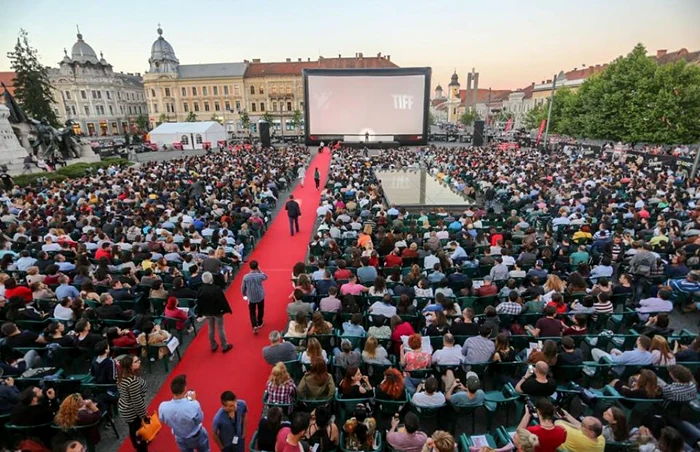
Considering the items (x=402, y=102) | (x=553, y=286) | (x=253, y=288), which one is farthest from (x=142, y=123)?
(x=553, y=286)

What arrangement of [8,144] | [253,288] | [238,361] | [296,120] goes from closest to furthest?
[238,361], [253,288], [8,144], [296,120]

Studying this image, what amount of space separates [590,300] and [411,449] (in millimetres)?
4029

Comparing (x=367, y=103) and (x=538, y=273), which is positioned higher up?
(x=367, y=103)

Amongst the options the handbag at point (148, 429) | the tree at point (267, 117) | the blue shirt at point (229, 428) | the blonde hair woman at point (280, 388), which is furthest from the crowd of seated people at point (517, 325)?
the tree at point (267, 117)

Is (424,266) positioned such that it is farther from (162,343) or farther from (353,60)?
(353,60)

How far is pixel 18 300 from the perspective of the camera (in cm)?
572

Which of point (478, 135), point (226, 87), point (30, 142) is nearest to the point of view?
point (30, 142)

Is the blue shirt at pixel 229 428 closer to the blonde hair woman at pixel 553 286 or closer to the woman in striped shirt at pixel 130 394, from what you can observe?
the woman in striped shirt at pixel 130 394

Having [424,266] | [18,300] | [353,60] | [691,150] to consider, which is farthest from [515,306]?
[353,60]

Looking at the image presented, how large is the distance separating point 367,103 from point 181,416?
2834 centimetres

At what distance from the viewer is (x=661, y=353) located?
4.54 metres

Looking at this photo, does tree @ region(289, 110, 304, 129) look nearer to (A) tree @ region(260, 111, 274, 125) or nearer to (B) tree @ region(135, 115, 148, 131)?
(A) tree @ region(260, 111, 274, 125)

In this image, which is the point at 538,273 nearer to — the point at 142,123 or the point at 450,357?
the point at 450,357

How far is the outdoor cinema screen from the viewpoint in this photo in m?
28.8
